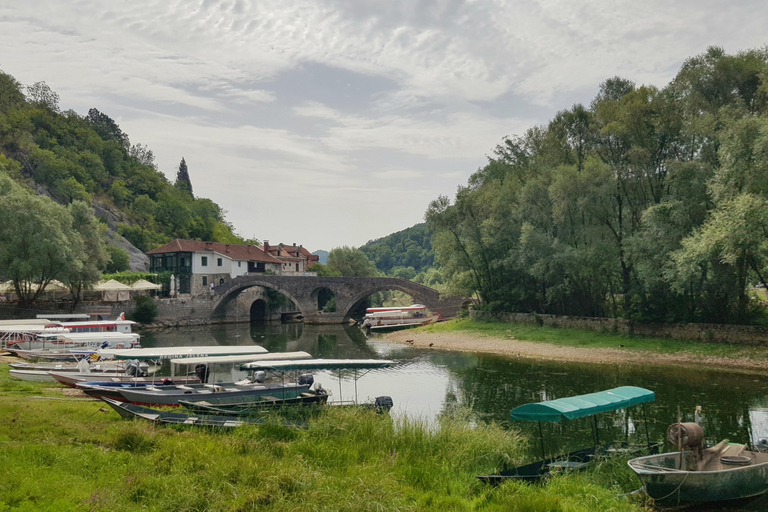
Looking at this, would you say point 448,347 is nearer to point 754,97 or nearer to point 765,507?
point 754,97

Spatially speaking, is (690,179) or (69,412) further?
(690,179)

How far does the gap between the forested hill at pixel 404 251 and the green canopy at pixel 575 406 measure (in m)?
142

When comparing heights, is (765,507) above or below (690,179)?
below

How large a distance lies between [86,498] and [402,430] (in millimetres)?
7916

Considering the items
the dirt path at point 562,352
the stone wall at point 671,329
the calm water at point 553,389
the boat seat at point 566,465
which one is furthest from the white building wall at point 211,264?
the boat seat at point 566,465

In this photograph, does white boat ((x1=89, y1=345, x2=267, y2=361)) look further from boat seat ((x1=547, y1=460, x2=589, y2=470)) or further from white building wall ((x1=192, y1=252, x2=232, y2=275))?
white building wall ((x1=192, y1=252, x2=232, y2=275))

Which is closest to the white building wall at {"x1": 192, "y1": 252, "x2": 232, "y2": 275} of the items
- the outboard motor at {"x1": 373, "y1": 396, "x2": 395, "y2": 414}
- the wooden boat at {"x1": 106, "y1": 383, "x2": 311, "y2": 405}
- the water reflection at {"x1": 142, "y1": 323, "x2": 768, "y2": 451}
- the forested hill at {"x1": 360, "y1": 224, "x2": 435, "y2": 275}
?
the water reflection at {"x1": 142, "y1": 323, "x2": 768, "y2": 451}

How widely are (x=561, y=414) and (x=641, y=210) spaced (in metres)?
28.9

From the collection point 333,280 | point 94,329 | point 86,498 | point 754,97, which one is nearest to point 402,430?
point 86,498

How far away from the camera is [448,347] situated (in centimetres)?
4494

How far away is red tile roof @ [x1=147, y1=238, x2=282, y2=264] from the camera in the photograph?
245ft

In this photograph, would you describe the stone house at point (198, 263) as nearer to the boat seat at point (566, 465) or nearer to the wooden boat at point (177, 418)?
the wooden boat at point (177, 418)

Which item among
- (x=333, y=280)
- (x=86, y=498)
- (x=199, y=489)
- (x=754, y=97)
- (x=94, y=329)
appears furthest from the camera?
(x=333, y=280)

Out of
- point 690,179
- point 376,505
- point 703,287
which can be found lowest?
point 376,505
